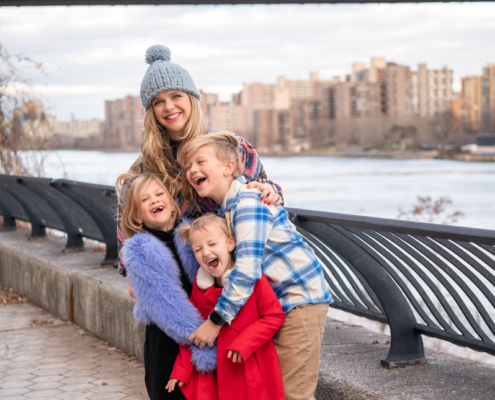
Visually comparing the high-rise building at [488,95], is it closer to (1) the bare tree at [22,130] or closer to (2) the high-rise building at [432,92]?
(2) the high-rise building at [432,92]

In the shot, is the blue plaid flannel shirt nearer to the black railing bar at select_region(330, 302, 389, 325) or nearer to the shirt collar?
the shirt collar

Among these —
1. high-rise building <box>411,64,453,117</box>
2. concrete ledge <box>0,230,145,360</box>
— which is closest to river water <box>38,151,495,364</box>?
concrete ledge <box>0,230,145,360</box>

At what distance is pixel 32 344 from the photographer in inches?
214

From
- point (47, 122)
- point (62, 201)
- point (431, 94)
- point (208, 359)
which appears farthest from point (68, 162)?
point (431, 94)

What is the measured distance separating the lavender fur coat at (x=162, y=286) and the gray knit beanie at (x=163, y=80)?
649 millimetres

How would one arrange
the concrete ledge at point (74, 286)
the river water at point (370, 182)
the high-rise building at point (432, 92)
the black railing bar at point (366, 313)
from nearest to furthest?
the black railing bar at point (366, 313)
the concrete ledge at point (74, 286)
the river water at point (370, 182)
the high-rise building at point (432, 92)

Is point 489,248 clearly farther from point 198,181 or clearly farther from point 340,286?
point 340,286

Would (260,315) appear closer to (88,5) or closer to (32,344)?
(32,344)

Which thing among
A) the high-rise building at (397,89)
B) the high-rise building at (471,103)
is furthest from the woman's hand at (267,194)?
the high-rise building at (397,89)

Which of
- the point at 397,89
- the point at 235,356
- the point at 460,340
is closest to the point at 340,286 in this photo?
the point at 460,340

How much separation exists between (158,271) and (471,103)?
40.3 metres

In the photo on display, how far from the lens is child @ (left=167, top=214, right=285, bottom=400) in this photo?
2.53 metres

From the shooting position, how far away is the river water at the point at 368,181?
43.8 ft

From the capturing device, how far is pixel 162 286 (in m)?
2.74
